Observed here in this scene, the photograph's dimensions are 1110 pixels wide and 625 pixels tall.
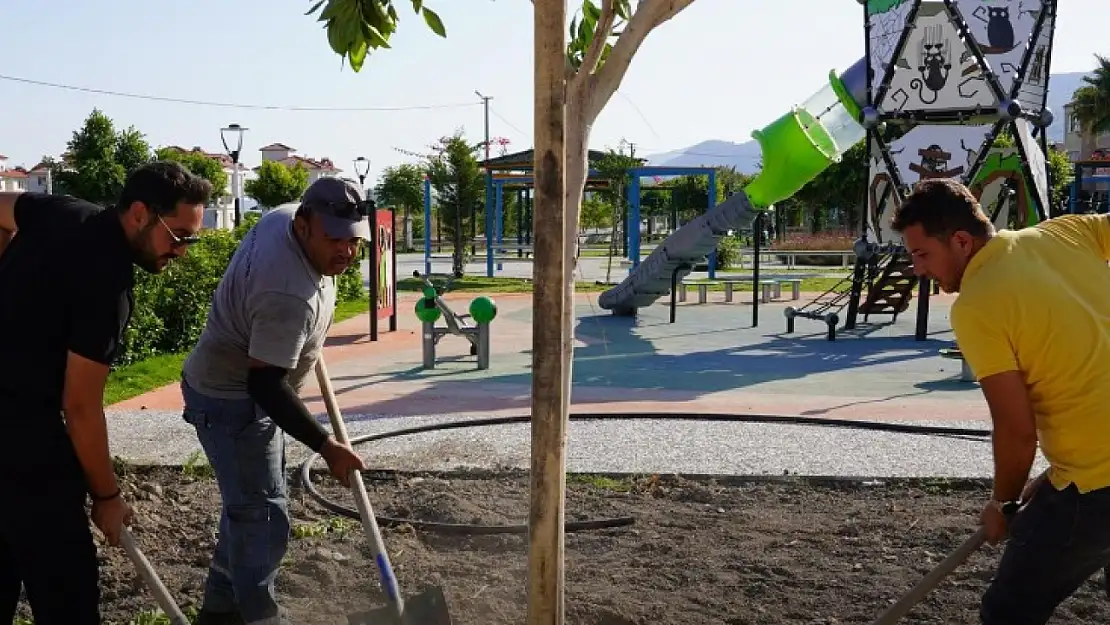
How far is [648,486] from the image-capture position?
6.18 m

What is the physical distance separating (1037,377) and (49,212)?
2815mm

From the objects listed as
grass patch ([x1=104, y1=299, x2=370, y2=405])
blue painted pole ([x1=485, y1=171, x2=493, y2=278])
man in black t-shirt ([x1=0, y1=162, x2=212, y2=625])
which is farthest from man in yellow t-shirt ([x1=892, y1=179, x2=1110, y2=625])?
blue painted pole ([x1=485, y1=171, x2=493, y2=278])

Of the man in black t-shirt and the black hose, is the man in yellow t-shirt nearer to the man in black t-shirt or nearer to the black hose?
the man in black t-shirt

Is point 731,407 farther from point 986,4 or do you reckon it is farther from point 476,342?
point 986,4

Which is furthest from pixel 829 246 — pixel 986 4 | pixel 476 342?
pixel 476 342

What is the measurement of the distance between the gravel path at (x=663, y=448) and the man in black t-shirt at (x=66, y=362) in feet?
12.2

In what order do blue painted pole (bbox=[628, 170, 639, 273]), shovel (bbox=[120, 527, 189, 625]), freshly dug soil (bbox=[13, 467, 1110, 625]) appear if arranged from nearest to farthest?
shovel (bbox=[120, 527, 189, 625]), freshly dug soil (bbox=[13, 467, 1110, 625]), blue painted pole (bbox=[628, 170, 639, 273])

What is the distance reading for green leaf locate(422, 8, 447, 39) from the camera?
3.22m

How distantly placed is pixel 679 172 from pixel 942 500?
2274 cm

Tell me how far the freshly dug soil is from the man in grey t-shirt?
0.52 meters

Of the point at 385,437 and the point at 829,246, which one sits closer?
the point at 385,437

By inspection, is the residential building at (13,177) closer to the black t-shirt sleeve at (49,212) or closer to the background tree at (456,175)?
the background tree at (456,175)

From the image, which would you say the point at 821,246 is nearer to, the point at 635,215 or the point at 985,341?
the point at 635,215

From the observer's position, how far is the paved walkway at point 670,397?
23.5 feet
